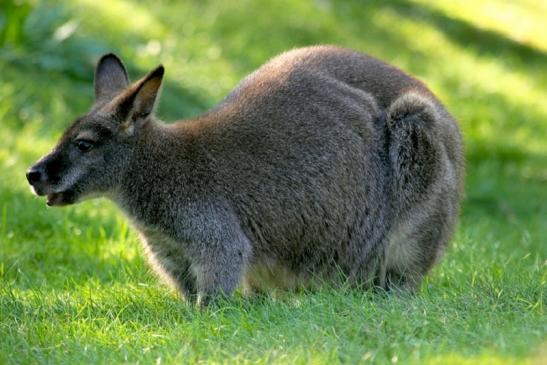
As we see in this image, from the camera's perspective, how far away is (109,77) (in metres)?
8.09

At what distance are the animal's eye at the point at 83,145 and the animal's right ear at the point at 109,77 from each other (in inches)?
24.6

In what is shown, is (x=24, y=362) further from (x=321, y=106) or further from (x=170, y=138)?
(x=321, y=106)

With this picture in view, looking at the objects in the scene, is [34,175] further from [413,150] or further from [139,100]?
[413,150]

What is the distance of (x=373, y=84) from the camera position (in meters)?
8.09

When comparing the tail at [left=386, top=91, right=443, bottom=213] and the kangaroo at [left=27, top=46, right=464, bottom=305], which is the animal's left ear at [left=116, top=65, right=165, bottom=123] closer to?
the kangaroo at [left=27, top=46, right=464, bottom=305]

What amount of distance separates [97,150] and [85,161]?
0.11m

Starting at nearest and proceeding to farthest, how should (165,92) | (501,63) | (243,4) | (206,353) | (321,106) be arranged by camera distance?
(206,353)
(321,106)
(165,92)
(243,4)
(501,63)

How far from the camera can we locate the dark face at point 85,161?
7324 millimetres

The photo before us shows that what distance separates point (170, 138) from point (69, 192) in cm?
79

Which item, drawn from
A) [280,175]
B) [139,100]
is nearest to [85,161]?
[139,100]

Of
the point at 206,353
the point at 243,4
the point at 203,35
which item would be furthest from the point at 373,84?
the point at 243,4

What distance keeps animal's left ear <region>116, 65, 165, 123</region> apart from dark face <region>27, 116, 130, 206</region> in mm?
136

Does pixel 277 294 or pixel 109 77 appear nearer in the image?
pixel 277 294

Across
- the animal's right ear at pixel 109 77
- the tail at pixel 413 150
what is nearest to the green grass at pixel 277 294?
the tail at pixel 413 150
